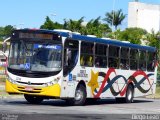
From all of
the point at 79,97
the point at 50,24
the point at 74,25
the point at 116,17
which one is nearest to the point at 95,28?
the point at 74,25

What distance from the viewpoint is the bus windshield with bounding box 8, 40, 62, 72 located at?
2377cm

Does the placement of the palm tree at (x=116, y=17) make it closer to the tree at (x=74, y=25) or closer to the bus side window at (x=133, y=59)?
the tree at (x=74, y=25)

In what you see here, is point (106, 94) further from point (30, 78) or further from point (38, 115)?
point (38, 115)

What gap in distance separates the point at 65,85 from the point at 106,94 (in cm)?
423

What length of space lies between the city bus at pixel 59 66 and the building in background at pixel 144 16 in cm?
9991

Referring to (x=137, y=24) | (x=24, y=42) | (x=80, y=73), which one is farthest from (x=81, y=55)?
(x=137, y=24)

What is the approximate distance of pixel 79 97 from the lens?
25453 mm

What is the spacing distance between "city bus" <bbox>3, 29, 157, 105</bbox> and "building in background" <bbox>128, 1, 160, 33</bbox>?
99908 millimetres

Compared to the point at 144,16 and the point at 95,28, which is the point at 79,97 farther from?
the point at 144,16

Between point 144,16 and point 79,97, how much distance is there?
342 ft

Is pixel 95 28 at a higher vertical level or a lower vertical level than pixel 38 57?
higher

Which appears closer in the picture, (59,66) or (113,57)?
(59,66)

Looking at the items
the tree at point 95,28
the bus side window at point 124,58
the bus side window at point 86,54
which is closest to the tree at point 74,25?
the tree at point 95,28

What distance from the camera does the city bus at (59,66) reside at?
2377 cm
